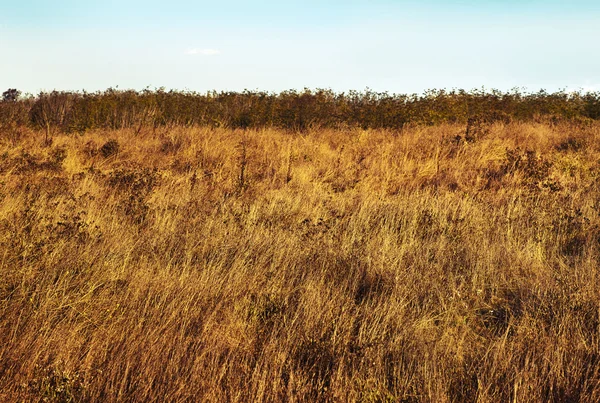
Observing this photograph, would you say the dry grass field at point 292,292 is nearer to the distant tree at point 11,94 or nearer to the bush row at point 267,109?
the bush row at point 267,109

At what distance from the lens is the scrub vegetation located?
265 centimetres

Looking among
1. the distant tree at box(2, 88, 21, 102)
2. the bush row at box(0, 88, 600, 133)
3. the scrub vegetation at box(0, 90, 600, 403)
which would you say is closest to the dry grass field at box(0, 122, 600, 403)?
the scrub vegetation at box(0, 90, 600, 403)

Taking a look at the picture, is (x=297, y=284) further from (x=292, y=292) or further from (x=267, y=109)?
(x=267, y=109)

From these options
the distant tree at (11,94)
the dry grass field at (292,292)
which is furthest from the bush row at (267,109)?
the dry grass field at (292,292)

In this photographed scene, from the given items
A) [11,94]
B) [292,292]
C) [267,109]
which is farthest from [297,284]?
[11,94]

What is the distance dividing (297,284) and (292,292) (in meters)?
0.21

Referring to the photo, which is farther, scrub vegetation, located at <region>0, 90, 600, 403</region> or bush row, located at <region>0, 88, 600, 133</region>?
bush row, located at <region>0, 88, 600, 133</region>

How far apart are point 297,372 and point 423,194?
4.92m

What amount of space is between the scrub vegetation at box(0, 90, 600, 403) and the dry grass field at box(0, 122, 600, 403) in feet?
0.05

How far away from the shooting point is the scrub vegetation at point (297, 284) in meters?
2.65

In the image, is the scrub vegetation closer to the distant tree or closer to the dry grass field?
the dry grass field

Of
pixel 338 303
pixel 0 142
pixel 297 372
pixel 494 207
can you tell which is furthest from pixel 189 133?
pixel 297 372

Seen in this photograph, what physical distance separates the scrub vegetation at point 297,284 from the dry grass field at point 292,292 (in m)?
0.02

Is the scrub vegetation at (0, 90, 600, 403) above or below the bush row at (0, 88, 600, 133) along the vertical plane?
below
